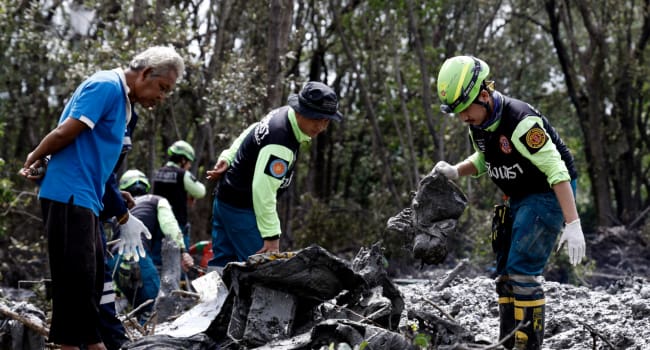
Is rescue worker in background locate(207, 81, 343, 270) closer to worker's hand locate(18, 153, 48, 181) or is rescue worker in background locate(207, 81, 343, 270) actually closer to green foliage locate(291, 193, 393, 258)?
worker's hand locate(18, 153, 48, 181)

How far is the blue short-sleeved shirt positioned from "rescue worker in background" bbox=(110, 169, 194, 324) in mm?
3386

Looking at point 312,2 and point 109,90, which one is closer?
point 109,90

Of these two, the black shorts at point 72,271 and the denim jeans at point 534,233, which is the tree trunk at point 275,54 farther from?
the black shorts at point 72,271

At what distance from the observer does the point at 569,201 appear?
4727mm

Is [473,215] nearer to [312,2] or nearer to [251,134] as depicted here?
[312,2]

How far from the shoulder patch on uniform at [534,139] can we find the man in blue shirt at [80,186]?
2060 mm

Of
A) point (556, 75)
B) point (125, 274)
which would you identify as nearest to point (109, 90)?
point (125, 274)

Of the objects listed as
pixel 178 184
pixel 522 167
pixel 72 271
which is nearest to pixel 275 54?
pixel 178 184

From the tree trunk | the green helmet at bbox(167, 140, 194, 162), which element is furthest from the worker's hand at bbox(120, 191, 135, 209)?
the tree trunk

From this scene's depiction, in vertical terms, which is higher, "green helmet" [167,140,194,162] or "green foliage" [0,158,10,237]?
"green helmet" [167,140,194,162]

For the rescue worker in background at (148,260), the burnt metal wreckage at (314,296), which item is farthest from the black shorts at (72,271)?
the rescue worker in background at (148,260)

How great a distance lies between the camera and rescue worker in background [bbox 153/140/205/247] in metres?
9.25

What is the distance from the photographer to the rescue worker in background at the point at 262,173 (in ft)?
17.9

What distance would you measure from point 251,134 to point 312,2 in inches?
399
